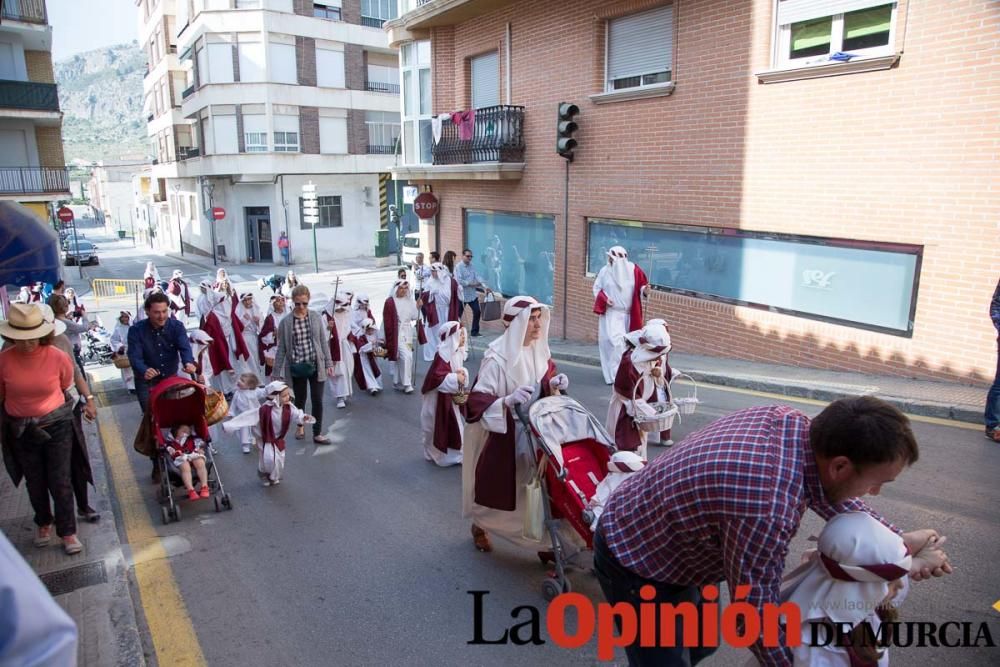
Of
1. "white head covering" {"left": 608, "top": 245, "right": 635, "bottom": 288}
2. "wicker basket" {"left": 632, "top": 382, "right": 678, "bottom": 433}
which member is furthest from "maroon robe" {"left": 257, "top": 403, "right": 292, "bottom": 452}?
"white head covering" {"left": 608, "top": 245, "right": 635, "bottom": 288}

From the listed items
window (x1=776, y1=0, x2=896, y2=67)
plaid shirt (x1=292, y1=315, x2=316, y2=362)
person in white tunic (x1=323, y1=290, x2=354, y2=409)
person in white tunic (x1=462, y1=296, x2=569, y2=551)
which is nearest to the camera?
person in white tunic (x1=462, y1=296, x2=569, y2=551)

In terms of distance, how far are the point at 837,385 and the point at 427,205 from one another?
40.4 feet

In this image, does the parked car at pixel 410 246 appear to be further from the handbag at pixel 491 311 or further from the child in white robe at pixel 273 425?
the child in white robe at pixel 273 425

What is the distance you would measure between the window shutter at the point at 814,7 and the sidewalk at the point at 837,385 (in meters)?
4.96

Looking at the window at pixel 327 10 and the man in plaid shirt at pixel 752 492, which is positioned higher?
the window at pixel 327 10

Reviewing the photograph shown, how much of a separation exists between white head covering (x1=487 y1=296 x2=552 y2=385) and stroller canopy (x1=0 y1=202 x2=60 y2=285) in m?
9.34

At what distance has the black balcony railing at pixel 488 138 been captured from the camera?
15.8 metres

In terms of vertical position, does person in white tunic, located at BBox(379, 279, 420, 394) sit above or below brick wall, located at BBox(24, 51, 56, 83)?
below

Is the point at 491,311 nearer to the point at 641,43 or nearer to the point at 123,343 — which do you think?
the point at 641,43

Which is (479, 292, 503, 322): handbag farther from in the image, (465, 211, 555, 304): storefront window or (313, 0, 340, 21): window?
(313, 0, 340, 21): window

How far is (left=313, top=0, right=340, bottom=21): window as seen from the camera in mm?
36844

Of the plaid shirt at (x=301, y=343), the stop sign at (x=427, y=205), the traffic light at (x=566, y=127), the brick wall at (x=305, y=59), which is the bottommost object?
the plaid shirt at (x=301, y=343)


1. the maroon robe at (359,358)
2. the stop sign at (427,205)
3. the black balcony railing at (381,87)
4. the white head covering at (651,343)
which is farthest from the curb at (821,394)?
the black balcony railing at (381,87)

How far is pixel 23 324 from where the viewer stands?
536cm
